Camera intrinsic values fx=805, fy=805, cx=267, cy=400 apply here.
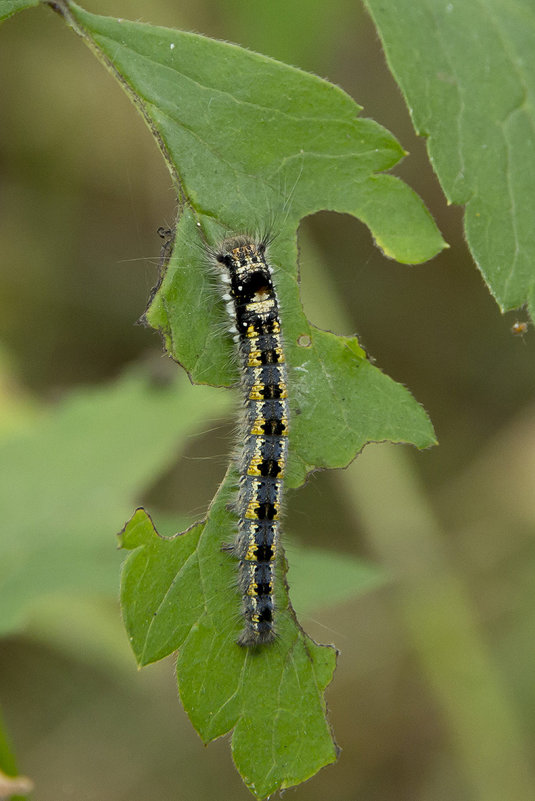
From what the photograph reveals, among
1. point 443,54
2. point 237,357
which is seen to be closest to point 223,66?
point 443,54

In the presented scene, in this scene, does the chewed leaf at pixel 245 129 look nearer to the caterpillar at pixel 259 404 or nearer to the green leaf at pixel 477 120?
the green leaf at pixel 477 120

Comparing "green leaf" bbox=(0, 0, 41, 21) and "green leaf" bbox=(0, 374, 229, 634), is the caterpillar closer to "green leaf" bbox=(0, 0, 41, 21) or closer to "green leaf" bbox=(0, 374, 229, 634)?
"green leaf" bbox=(0, 0, 41, 21)

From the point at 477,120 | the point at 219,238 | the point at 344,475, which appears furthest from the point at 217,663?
the point at 344,475

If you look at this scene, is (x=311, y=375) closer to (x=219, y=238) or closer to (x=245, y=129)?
(x=219, y=238)

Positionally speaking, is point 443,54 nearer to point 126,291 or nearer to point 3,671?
point 126,291

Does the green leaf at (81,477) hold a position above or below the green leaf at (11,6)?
below

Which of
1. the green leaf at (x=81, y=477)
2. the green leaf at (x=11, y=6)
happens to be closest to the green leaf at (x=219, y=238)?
the green leaf at (x=11, y=6)

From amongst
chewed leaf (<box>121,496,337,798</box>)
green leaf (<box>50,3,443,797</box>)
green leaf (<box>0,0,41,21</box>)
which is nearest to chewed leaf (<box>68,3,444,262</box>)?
green leaf (<box>50,3,443,797</box>)
